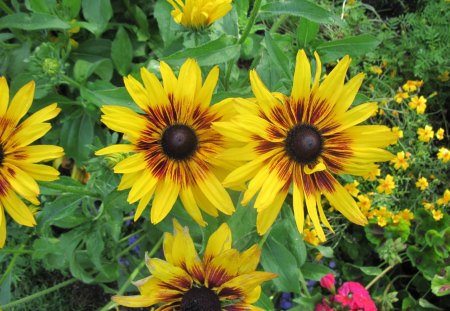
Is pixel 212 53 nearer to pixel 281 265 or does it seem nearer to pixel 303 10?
pixel 303 10


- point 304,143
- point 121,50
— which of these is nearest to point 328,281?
point 304,143

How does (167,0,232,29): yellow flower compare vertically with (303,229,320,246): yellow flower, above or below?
above

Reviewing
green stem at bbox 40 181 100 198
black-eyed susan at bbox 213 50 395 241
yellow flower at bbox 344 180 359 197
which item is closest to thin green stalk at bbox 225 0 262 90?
black-eyed susan at bbox 213 50 395 241

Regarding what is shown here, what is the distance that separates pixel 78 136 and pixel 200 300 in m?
1.02

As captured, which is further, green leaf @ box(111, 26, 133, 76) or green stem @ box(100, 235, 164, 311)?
green leaf @ box(111, 26, 133, 76)

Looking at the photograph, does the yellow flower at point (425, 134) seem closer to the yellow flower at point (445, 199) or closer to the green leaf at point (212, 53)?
the yellow flower at point (445, 199)

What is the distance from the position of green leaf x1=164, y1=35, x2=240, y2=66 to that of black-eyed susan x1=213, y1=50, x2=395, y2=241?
11.2 inches

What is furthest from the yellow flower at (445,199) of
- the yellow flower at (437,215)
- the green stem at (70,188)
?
the green stem at (70,188)

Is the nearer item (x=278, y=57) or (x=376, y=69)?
(x=278, y=57)

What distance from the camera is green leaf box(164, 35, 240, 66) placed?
1.28 meters

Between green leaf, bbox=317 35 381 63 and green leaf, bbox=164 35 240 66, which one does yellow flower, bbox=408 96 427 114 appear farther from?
green leaf, bbox=164 35 240 66

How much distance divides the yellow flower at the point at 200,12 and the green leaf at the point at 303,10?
0.15m

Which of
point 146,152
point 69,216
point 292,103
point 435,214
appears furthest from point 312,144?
point 435,214

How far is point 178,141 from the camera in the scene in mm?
1146
